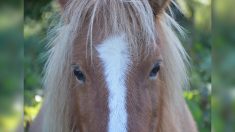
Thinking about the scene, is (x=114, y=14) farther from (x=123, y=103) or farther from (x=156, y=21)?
(x=123, y=103)

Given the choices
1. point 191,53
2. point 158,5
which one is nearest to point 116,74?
point 158,5

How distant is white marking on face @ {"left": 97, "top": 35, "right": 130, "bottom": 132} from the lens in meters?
1.49

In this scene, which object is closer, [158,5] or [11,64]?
[11,64]

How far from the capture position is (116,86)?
155cm

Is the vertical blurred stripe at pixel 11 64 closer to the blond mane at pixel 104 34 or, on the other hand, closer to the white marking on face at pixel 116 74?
the white marking on face at pixel 116 74

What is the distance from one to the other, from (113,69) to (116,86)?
0.22 ft

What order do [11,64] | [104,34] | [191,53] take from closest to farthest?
[11,64] → [104,34] → [191,53]

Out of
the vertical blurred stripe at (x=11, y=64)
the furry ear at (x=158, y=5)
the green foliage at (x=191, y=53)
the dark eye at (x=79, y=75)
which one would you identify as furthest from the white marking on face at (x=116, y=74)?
the green foliage at (x=191, y=53)

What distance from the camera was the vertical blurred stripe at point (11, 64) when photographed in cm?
91

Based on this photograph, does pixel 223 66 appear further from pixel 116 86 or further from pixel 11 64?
pixel 116 86

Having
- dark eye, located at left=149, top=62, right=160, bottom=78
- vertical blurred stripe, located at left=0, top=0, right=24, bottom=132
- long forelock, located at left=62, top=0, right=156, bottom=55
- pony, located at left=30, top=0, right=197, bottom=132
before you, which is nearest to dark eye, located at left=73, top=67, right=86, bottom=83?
pony, located at left=30, top=0, right=197, bottom=132

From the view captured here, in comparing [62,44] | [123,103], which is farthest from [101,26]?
[123,103]

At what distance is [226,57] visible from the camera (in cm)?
94

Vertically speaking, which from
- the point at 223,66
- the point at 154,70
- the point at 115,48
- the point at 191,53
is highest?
the point at 223,66
